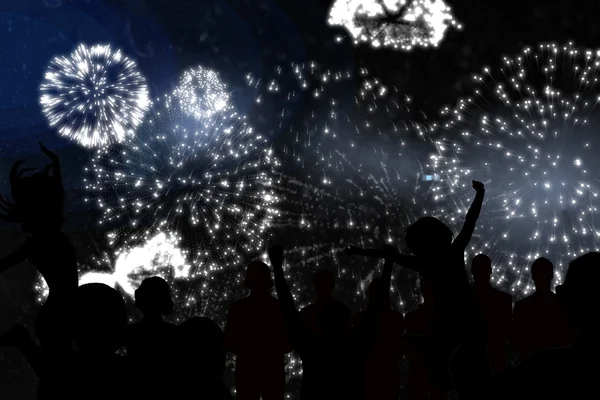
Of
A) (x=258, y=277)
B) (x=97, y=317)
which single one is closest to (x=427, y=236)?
(x=97, y=317)

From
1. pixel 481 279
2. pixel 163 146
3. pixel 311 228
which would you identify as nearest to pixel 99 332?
pixel 481 279

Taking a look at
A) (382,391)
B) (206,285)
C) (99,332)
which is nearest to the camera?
(99,332)

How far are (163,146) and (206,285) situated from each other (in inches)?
313

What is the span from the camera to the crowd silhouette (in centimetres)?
184

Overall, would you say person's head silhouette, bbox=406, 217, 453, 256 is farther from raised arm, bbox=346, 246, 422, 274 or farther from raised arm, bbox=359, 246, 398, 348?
raised arm, bbox=359, 246, 398, 348

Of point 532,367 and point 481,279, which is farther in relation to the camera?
point 481,279

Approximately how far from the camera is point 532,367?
169 cm

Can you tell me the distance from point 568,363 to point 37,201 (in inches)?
176

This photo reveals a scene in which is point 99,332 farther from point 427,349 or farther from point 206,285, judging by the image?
point 206,285

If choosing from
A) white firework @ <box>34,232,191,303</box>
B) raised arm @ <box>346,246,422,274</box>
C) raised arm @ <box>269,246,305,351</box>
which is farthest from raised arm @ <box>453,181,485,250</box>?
white firework @ <box>34,232,191,303</box>

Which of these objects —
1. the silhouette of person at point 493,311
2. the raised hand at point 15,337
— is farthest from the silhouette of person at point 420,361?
the raised hand at point 15,337

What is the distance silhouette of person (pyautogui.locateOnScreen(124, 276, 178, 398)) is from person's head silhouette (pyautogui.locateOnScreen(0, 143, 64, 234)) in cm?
165

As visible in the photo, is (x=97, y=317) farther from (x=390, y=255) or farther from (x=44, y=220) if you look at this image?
(x=44, y=220)

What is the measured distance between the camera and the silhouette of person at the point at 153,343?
3.09 meters
